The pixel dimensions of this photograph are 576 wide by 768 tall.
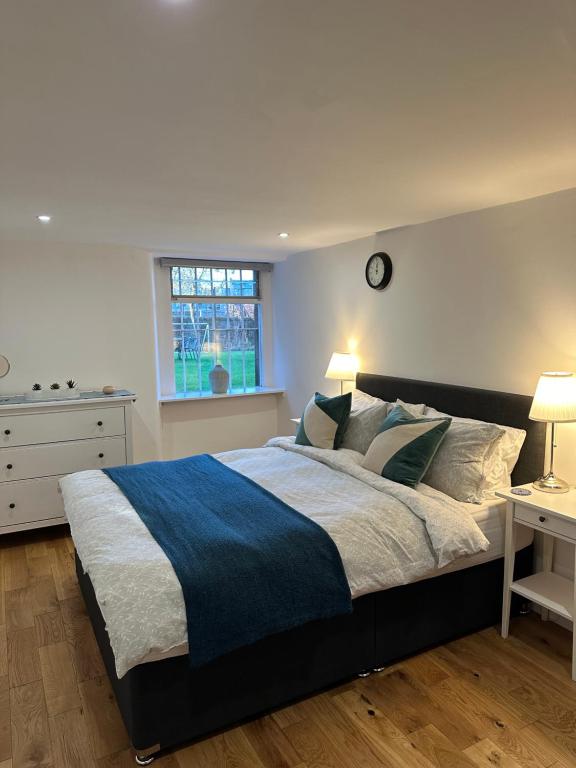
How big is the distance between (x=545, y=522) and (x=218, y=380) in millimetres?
3478

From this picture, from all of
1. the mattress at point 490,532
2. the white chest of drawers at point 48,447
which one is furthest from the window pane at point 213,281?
the mattress at point 490,532

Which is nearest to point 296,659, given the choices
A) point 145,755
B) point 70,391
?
point 145,755

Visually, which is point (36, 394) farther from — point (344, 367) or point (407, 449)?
point (407, 449)

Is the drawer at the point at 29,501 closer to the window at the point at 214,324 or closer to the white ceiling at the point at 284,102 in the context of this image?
the window at the point at 214,324

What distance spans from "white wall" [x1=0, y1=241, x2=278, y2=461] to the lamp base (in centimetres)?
322

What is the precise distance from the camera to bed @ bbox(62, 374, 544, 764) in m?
1.91

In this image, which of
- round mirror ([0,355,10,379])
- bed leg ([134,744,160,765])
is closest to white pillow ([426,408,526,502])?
bed leg ([134,744,160,765])

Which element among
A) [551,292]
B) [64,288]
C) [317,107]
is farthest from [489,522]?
[64,288]

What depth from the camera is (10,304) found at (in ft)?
13.4

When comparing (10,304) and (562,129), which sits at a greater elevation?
(562,129)

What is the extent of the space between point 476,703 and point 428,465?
112cm

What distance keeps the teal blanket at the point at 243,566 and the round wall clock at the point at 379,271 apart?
2.03m

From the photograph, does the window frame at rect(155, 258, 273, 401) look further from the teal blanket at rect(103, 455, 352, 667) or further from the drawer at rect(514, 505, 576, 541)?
the drawer at rect(514, 505, 576, 541)

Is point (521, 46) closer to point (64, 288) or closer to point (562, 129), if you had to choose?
point (562, 129)
